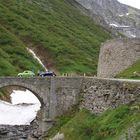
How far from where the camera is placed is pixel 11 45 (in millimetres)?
157125

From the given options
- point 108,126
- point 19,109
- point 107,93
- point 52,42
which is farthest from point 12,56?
point 108,126

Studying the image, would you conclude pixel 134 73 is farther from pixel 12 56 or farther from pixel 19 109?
pixel 12 56

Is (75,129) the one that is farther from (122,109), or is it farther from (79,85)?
(79,85)

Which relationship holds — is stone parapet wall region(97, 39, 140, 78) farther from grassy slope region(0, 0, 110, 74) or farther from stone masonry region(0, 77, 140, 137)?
grassy slope region(0, 0, 110, 74)

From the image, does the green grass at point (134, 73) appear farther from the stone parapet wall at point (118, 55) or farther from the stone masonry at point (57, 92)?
the stone masonry at point (57, 92)

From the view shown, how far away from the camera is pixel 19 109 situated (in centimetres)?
10100

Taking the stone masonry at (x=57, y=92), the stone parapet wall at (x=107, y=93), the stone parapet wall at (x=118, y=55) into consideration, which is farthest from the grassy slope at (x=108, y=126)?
the stone parapet wall at (x=118, y=55)

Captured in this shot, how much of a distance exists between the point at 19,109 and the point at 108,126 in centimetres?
5518

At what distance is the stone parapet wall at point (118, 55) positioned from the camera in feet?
262

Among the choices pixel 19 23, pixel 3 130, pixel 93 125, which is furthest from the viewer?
pixel 19 23

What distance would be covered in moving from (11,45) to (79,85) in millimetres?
89032

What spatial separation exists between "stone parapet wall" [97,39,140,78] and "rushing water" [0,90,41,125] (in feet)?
48.4

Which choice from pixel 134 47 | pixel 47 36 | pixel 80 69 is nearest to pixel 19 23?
pixel 47 36

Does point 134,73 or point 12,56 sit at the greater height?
point 12,56
